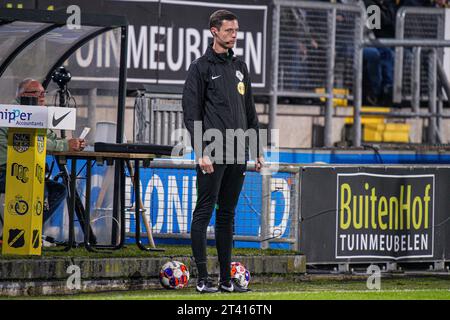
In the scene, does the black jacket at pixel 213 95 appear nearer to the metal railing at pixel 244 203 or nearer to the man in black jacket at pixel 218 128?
the man in black jacket at pixel 218 128

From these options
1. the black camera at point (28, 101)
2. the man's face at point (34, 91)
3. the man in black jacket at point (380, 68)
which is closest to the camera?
the black camera at point (28, 101)

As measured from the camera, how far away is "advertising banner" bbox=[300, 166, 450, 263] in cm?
1473

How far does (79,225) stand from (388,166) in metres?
3.53

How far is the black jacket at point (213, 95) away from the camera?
36.3ft

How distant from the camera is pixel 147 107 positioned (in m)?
15.9

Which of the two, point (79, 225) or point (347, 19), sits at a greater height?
point (347, 19)

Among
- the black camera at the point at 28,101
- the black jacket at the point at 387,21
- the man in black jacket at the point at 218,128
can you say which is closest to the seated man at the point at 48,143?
the black camera at the point at 28,101

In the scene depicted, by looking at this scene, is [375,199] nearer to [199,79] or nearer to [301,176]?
[301,176]

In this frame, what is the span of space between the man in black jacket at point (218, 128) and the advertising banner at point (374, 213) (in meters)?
3.49

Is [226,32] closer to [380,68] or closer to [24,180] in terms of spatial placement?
[24,180]

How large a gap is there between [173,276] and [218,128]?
6.48 ft

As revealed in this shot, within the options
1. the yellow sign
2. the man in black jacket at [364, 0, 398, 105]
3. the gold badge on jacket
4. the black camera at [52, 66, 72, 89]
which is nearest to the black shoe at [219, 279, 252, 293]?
the gold badge on jacket

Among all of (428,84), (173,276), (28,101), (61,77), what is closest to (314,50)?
(428,84)
